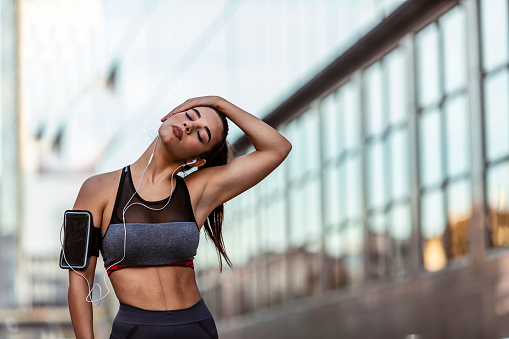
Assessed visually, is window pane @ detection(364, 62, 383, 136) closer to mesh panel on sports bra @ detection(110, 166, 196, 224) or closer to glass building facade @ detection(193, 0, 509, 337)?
glass building facade @ detection(193, 0, 509, 337)

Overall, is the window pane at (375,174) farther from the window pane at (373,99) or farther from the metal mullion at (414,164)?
the metal mullion at (414,164)

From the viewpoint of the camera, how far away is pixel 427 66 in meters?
17.0

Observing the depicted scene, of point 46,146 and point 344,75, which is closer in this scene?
point 344,75

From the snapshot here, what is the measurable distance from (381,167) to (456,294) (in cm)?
454

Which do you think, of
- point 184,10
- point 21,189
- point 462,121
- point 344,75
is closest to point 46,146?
point 21,189

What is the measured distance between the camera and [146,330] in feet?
9.48

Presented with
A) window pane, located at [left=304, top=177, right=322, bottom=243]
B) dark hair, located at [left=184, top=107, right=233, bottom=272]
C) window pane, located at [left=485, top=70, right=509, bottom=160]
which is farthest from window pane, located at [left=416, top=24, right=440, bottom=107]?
dark hair, located at [left=184, top=107, right=233, bottom=272]

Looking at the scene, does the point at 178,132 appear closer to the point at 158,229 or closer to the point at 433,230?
the point at 158,229

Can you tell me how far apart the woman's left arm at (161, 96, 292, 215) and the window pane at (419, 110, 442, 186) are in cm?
1338

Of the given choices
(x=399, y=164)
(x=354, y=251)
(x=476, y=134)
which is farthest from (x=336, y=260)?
(x=476, y=134)

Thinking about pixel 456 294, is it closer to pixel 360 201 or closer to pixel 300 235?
pixel 360 201

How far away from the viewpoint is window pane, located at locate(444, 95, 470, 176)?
1523cm

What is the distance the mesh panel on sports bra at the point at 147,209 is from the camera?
2.94 m

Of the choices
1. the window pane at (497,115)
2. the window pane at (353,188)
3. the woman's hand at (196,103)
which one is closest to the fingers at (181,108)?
the woman's hand at (196,103)
